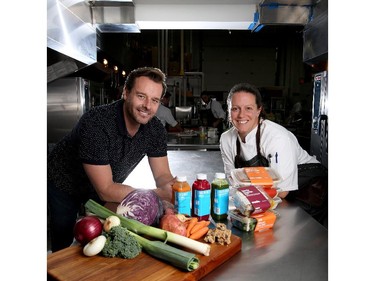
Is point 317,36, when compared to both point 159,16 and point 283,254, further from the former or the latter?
point 283,254

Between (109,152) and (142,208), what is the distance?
69 cm

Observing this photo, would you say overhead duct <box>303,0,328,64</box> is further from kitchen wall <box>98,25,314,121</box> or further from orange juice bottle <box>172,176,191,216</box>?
kitchen wall <box>98,25,314,121</box>

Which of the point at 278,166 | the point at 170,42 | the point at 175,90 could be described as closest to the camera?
the point at 278,166

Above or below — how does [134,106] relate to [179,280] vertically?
above

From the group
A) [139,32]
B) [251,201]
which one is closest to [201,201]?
[251,201]

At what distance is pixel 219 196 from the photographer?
5.09 ft

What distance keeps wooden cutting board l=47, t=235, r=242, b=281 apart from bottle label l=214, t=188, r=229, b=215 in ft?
1.21
